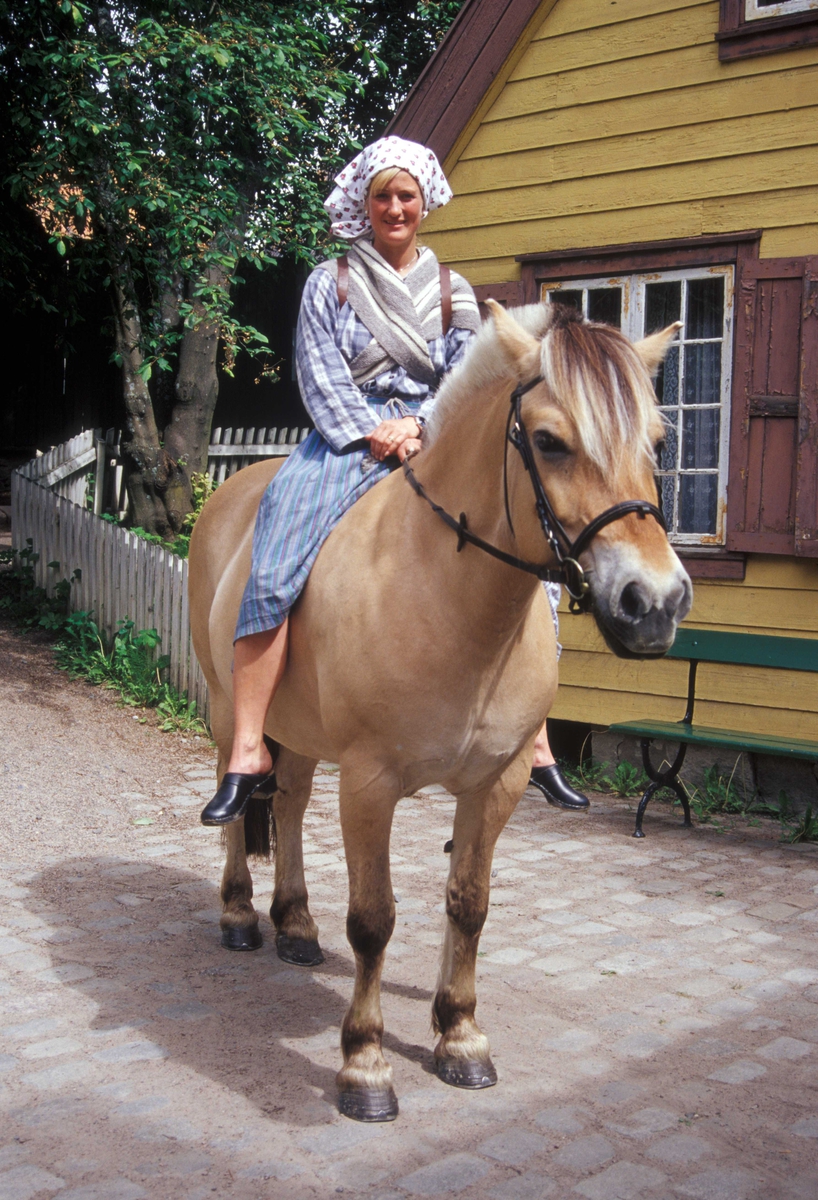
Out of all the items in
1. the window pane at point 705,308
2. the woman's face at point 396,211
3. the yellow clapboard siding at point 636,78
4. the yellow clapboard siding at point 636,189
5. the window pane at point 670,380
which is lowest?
the woman's face at point 396,211

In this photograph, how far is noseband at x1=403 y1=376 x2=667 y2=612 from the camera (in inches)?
92.9

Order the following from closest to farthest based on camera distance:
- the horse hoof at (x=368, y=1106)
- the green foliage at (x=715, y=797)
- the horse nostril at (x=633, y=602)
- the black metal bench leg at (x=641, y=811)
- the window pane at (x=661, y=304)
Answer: the horse nostril at (x=633, y=602) < the horse hoof at (x=368, y=1106) < the black metal bench leg at (x=641, y=811) < the green foliage at (x=715, y=797) < the window pane at (x=661, y=304)

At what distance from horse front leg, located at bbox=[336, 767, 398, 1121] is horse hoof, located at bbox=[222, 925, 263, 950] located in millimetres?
1240

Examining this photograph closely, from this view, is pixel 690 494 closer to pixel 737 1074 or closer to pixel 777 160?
pixel 777 160

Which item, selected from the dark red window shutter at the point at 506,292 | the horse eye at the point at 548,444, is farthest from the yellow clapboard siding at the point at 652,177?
the horse eye at the point at 548,444

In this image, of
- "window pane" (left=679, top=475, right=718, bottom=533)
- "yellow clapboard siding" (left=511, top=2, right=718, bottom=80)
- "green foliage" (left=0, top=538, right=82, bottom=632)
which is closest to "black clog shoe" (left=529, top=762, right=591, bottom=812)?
"window pane" (left=679, top=475, right=718, bottom=533)

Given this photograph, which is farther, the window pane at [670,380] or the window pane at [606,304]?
the window pane at [606,304]

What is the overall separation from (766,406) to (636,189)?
5.85 feet

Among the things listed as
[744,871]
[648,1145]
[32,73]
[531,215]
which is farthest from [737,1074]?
[32,73]

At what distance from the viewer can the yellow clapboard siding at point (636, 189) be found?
22.0ft

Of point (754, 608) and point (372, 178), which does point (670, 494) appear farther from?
point (372, 178)

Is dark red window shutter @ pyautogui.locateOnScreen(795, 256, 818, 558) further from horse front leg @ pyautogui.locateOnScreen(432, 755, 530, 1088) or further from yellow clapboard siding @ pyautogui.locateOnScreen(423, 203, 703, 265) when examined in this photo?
horse front leg @ pyautogui.locateOnScreen(432, 755, 530, 1088)

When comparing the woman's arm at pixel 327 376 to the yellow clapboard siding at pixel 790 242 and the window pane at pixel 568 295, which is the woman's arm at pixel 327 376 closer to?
the yellow clapboard siding at pixel 790 242

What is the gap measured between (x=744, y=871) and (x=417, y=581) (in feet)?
11.3
